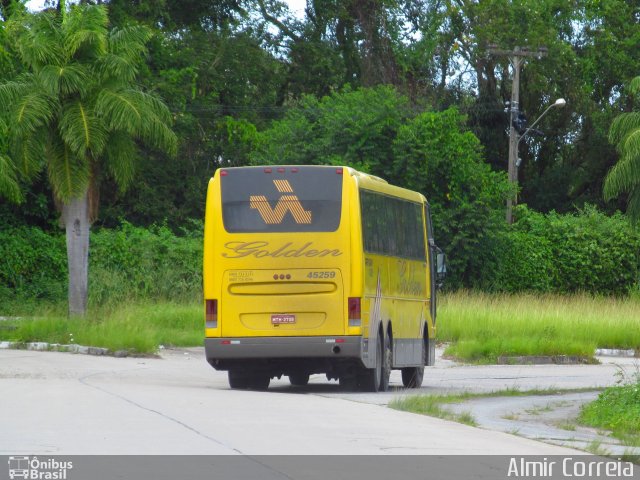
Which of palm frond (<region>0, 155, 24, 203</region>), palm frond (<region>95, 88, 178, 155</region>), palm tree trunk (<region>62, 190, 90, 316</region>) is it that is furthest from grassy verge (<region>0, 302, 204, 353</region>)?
palm frond (<region>95, 88, 178, 155</region>)

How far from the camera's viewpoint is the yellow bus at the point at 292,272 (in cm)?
1927

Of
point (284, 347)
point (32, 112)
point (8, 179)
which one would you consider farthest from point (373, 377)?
point (8, 179)

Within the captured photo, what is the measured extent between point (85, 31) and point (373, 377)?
15678 millimetres

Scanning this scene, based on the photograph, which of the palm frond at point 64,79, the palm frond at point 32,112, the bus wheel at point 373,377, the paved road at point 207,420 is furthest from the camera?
the palm frond at point 64,79

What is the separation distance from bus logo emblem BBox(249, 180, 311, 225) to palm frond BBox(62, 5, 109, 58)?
46.4 feet

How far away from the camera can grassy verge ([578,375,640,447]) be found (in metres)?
14.6

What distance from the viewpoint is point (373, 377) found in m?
20.1

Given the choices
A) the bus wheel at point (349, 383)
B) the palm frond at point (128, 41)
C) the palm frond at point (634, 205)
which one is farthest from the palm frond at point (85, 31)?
the palm frond at point (634, 205)

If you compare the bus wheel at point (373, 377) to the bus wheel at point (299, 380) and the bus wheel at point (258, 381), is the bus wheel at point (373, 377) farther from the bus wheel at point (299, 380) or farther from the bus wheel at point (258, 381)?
the bus wheel at point (299, 380)

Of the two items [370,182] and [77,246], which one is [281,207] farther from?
[77,246]
